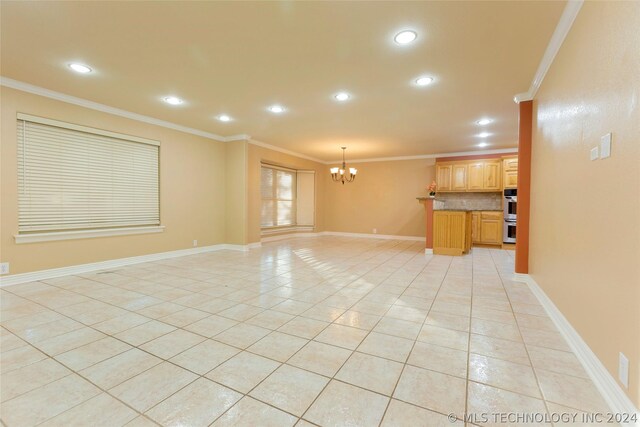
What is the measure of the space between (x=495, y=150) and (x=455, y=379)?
738 cm

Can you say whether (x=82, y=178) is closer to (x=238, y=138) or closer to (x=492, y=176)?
(x=238, y=138)

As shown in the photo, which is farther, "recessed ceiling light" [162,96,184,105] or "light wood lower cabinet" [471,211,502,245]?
"light wood lower cabinet" [471,211,502,245]

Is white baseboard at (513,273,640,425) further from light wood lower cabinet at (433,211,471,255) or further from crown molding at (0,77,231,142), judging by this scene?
→ crown molding at (0,77,231,142)

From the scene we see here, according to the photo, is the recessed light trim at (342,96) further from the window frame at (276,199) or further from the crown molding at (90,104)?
the window frame at (276,199)

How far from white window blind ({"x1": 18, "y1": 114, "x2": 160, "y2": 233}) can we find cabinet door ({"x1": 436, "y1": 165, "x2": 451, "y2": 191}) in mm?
6843

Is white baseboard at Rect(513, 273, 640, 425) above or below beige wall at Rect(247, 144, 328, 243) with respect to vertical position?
below

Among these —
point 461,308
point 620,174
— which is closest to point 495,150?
point 461,308

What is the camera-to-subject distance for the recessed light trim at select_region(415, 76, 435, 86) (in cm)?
340

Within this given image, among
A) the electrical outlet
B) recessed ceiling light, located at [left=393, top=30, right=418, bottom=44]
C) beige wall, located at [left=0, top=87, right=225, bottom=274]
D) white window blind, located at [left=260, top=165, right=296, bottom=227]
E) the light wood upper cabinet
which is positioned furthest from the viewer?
white window blind, located at [left=260, top=165, right=296, bottom=227]

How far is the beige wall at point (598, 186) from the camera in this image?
4.45ft

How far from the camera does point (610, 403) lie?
1476mm

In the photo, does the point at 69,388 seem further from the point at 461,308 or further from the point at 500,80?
the point at 500,80

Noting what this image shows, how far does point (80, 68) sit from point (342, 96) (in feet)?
10.1

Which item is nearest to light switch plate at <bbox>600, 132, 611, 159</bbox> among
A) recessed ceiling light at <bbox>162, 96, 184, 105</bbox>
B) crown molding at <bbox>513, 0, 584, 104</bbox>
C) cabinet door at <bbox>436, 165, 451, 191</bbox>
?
crown molding at <bbox>513, 0, 584, 104</bbox>
